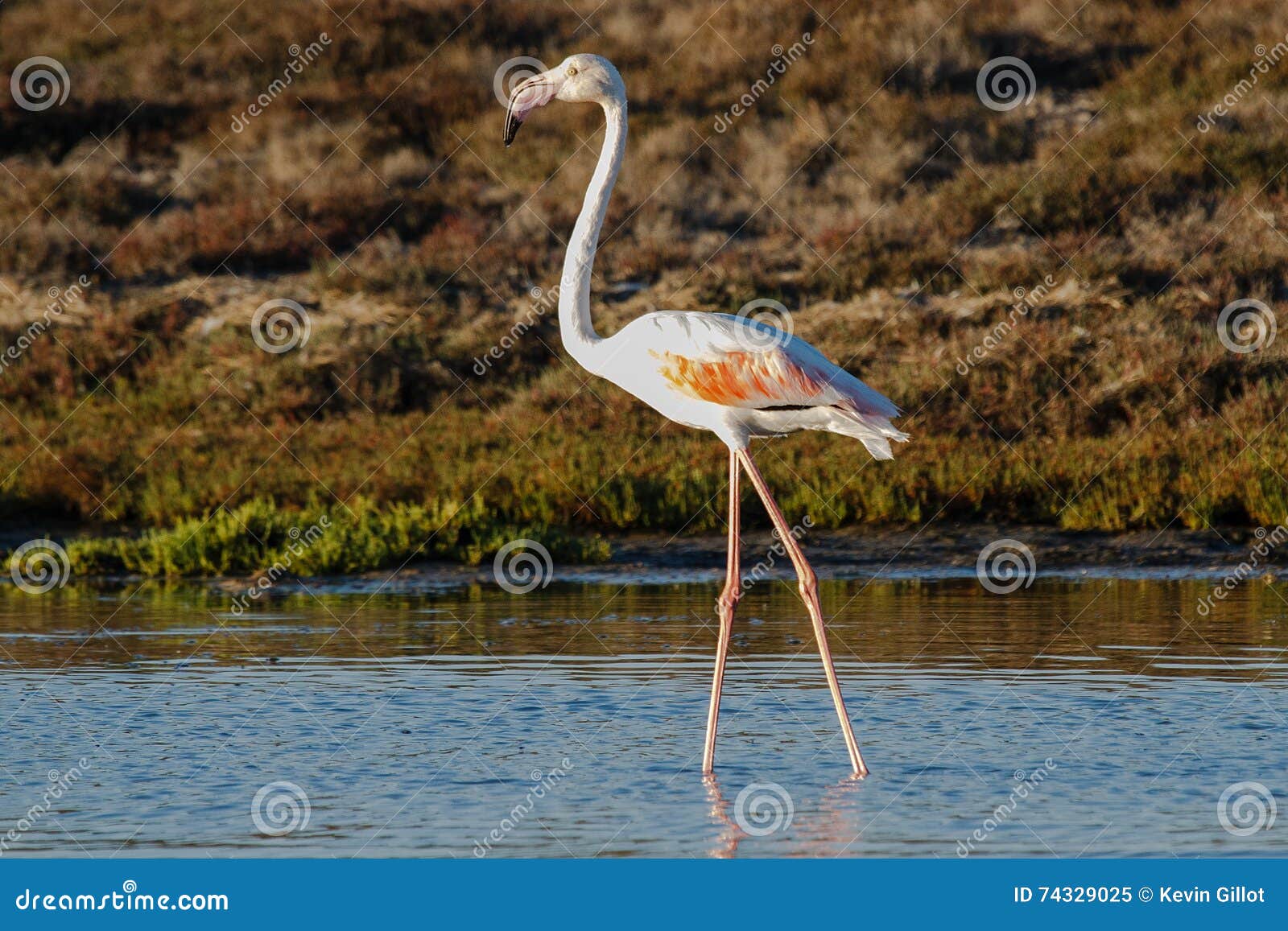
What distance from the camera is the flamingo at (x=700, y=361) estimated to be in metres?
7.59

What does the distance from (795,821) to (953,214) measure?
52.5ft

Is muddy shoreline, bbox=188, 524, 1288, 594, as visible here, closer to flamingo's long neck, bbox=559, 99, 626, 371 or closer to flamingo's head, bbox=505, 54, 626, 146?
flamingo's long neck, bbox=559, 99, 626, 371

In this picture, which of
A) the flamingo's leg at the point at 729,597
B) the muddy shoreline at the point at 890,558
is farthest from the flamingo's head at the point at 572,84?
the muddy shoreline at the point at 890,558

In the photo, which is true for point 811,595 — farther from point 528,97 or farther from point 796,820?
point 528,97

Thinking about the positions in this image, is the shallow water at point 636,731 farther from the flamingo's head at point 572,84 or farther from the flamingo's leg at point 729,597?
the flamingo's head at point 572,84

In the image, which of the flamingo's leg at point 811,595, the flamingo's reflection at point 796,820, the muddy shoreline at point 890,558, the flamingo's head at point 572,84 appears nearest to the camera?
the flamingo's reflection at point 796,820

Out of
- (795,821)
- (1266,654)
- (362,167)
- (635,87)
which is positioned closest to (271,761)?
(795,821)

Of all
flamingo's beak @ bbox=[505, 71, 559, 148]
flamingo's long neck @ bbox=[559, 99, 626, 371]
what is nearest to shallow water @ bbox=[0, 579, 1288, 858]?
flamingo's long neck @ bbox=[559, 99, 626, 371]

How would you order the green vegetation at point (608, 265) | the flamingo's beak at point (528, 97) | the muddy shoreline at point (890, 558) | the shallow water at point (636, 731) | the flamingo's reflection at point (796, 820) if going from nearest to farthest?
1. the flamingo's reflection at point (796, 820)
2. the shallow water at point (636, 731)
3. the flamingo's beak at point (528, 97)
4. the muddy shoreline at point (890, 558)
5. the green vegetation at point (608, 265)

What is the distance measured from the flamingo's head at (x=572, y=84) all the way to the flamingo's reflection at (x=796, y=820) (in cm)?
295

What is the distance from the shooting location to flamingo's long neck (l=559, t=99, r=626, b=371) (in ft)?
24.9

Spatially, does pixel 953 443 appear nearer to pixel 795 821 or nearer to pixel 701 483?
pixel 701 483

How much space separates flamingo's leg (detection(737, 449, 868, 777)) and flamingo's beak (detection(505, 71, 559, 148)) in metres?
1.70

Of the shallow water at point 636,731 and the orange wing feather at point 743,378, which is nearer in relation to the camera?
the shallow water at point 636,731
